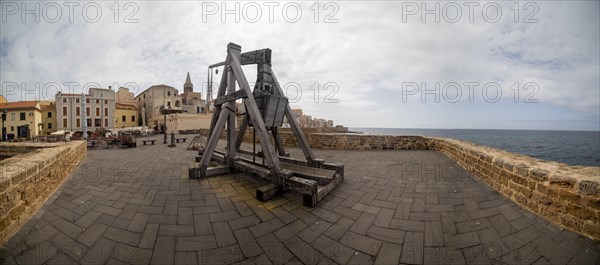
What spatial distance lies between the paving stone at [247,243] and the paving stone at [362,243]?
0.91 metres

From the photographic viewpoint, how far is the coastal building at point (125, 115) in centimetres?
3516

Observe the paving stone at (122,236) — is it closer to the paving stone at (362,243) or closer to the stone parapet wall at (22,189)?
the stone parapet wall at (22,189)

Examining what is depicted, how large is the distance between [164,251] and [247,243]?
2.57ft

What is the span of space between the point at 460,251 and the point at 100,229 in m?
3.87

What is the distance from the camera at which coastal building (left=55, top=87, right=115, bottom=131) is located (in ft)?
99.9

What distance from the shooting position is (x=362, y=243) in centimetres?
222

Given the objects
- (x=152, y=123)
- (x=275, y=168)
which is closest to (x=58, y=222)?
(x=275, y=168)

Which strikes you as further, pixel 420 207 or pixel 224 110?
pixel 224 110

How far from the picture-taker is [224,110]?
4734mm

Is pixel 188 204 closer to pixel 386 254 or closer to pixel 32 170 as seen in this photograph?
pixel 32 170

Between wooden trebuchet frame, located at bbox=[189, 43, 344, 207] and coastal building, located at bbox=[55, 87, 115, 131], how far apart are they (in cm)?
3789

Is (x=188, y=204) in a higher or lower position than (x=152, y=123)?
lower

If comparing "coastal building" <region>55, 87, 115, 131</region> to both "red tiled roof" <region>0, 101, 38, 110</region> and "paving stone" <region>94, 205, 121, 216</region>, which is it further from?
"paving stone" <region>94, 205, 121, 216</region>

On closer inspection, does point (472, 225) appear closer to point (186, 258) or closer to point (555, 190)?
point (555, 190)
